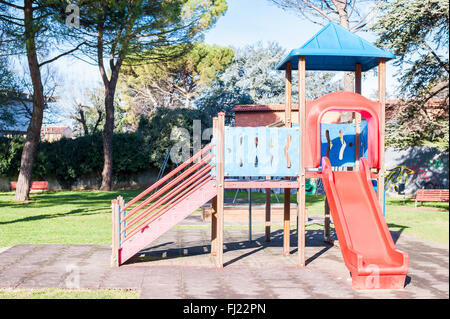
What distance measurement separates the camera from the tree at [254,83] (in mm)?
31859

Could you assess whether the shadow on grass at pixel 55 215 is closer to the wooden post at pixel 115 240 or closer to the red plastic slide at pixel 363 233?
the wooden post at pixel 115 240

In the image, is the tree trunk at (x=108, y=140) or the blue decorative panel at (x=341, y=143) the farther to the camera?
the tree trunk at (x=108, y=140)

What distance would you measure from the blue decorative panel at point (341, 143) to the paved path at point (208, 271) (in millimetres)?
1658

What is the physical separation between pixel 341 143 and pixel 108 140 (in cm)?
1847

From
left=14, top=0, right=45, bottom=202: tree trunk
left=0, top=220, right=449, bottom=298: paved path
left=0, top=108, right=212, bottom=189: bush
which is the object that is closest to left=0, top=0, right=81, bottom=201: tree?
left=14, top=0, right=45, bottom=202: tree trunk

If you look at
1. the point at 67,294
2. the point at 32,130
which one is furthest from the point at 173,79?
the point at 67,294

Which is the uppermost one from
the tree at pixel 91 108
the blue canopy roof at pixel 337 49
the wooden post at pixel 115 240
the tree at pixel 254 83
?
the tree at pixel 254 83

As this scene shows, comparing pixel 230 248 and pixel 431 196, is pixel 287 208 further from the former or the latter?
pixel 431 196

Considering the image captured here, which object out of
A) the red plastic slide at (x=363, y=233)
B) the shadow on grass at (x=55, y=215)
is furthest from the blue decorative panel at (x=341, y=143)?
the shadow on grass at (x=55, y=215)

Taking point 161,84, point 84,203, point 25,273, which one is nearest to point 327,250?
point 25,273

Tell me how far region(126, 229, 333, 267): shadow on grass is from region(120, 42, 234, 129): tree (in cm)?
2441
